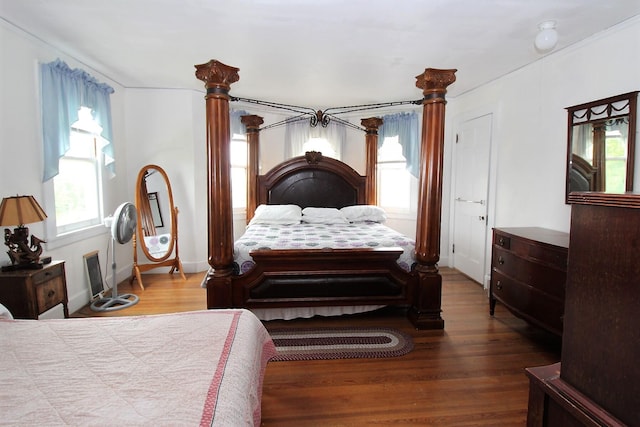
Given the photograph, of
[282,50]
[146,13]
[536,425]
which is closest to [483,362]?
[536,425]

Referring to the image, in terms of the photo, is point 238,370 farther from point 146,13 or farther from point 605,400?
point 146,13

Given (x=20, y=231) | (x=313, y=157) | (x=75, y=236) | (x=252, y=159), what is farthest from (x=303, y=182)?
(x=20, y=231)

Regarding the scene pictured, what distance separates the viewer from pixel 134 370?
1202 mm

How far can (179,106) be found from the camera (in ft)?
14.2

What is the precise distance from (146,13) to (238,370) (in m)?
2.44

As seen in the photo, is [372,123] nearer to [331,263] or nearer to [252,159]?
Result: [252,159]

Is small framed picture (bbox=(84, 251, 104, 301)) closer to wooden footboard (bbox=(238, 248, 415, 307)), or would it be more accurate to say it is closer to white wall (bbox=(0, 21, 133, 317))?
white wall (bbox=(0, 21, 133, 317))


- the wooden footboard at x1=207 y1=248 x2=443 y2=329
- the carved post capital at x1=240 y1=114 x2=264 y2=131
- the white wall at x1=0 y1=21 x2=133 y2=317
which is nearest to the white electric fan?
the white wall at x1=0 y1=21 x2=133 y2=317

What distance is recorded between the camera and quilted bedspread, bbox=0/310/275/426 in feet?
3.23

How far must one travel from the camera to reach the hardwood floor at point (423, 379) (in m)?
1.91

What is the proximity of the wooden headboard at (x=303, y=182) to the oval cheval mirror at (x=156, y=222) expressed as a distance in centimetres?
122

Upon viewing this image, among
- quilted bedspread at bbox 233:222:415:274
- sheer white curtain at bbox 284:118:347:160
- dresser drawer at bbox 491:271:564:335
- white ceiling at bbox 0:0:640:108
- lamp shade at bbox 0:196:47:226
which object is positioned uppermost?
white ceiling at bbox 0:0:640:108

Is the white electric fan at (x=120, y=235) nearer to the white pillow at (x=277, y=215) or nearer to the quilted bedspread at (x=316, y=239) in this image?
the quilted bedspread at (x=316, y=239)

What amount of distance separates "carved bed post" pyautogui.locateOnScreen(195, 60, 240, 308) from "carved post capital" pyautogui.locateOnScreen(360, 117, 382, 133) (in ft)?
8.68
